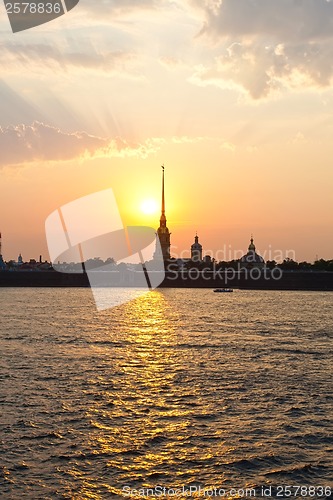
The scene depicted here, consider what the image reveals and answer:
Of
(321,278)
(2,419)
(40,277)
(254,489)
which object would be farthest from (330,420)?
(40,277)

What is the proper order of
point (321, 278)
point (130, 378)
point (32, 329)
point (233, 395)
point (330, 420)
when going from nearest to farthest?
point (330, 420) < point (233, 395) < point (130, 378) < point (32, 329) < point (321, 278)

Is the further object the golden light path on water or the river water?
the golden light path on water

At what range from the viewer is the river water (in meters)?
17.8

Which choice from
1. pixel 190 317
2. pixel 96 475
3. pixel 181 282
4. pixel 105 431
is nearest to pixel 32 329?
pixel 190 317

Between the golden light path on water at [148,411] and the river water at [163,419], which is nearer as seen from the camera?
the river water at [163,419]

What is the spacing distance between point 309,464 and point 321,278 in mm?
158500

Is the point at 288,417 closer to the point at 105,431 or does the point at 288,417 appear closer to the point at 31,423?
the point at 105,431

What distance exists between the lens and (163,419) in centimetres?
2383

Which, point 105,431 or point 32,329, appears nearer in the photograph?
point 105,431

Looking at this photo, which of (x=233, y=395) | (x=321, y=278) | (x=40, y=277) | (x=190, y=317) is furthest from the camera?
(x=40, y=277)

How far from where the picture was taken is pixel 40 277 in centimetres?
19050

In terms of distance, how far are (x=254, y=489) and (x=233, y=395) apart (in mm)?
10451

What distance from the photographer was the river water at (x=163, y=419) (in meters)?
17.8

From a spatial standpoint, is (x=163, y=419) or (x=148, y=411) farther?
(x=148, y=411)
